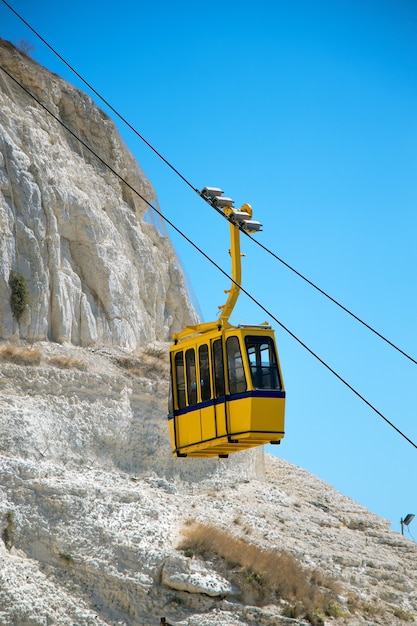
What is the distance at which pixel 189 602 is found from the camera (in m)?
28.9

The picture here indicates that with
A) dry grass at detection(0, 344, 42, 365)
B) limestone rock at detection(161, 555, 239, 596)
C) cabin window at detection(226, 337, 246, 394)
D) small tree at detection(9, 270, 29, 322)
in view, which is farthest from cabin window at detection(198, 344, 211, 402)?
small tree at detection(9, 270, 29, 322)

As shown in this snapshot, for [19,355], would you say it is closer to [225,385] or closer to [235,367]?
[225,385]

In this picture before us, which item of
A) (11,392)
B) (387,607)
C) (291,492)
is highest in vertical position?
(11,392)

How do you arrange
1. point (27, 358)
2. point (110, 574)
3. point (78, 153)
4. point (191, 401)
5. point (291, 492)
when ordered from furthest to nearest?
point (78, 153), point (291, 492), point (27, 358), point (110, 574), point (191, 401)

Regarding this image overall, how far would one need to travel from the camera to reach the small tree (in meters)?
36.4

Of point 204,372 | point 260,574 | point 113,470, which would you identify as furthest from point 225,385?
point 113,470

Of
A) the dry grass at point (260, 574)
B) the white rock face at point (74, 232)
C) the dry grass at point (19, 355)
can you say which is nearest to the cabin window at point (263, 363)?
the dry grass at point (260, 574)

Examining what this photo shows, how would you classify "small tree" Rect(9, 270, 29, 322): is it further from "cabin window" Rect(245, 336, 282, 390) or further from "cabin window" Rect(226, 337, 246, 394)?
"cabin window" Rect(245, 336, 282, 390)

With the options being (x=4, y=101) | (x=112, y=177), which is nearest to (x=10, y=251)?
(x=4, y=101)

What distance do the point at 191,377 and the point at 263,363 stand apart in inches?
77.3

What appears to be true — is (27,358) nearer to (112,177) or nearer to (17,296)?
(17,296)

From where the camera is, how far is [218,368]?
2447 cm

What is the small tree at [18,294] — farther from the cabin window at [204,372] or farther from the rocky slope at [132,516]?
the cabin window at [204,372]

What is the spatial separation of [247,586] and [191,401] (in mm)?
7191
